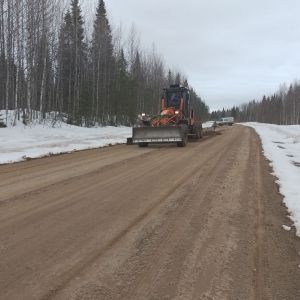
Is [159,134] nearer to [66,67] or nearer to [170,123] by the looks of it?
[170,123]

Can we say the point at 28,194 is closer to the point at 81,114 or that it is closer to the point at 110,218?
the point at 110,218

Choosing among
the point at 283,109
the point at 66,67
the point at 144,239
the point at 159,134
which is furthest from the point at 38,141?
the point at 283,109

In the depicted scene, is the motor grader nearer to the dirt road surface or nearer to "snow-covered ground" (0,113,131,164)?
"snow-covered ground" (0,113,131,164)

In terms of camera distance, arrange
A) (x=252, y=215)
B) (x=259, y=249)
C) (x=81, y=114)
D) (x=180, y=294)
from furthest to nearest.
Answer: (x=81, y=114)
(x=252, y=215)
(x=259, y=249)
(x=180, y=294)

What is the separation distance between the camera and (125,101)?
171 ft

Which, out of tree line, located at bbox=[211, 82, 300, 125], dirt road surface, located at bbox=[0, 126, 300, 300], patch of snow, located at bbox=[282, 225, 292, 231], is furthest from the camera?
tree line, located at bbox=[211, 82, 300, 125]

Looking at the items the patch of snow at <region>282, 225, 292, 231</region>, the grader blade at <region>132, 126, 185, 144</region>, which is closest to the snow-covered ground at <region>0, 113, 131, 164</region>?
the grader blade at <region>132, 126, 185, 144</region>

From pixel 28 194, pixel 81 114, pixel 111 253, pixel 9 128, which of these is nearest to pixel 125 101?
pixel 81 114

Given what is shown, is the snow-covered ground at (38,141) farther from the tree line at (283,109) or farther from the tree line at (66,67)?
the tree line at (283,109)

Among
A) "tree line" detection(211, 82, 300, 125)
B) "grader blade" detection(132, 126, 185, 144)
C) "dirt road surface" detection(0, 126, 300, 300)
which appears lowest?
"dirt road surface" detection(0, 126, 300, 300)

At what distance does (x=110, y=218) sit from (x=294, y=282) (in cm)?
306

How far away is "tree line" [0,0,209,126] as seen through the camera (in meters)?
31.8

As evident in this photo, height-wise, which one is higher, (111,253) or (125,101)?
(125,101)

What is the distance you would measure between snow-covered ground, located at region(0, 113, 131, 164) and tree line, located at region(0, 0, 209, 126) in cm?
230
